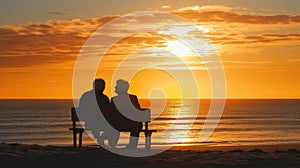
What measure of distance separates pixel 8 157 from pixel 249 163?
4667 millimetres

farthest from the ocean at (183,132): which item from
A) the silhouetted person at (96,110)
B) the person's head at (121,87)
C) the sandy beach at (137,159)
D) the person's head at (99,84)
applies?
the sandy beach at (137,159)

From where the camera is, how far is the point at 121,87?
40.6 ft

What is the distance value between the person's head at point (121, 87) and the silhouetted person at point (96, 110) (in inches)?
13.9

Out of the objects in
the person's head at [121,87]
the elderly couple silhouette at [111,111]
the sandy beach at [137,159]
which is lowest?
the sandy beach at [137,159]

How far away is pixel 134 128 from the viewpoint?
41.0 ft

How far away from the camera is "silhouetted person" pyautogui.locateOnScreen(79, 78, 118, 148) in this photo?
40.4 ft

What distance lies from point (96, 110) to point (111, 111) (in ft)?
1.08

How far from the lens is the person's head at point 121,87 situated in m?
12.4

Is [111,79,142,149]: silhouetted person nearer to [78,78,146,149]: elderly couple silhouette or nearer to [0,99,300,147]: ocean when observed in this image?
[78,78,146,149]: elderly couple silhouette

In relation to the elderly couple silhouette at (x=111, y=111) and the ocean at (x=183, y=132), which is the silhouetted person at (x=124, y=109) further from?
the ocean at (x=183, y=132)

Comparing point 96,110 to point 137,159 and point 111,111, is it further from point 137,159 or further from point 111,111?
point 137,159

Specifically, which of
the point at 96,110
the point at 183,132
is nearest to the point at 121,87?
the point at 96,110

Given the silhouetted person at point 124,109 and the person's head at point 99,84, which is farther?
the person's head at point 99,84

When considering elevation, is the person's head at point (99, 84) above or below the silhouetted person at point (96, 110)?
above
